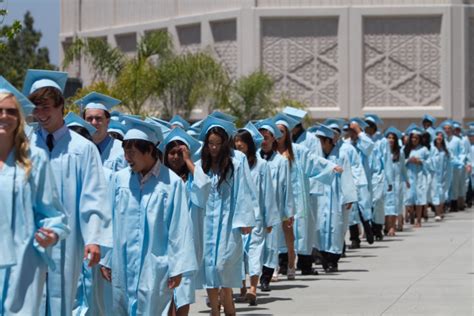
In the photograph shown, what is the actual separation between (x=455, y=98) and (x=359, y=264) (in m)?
26.6

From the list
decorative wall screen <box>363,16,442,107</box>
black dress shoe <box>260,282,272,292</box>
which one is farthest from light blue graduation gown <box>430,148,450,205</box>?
black dress shoe <box>260,282,272,292</box>

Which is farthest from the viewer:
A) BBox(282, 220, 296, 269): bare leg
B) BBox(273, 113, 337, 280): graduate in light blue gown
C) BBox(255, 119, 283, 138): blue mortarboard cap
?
BBox(273, 113, 337, 280): graduate in light blue gown

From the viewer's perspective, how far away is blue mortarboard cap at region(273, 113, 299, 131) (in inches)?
701

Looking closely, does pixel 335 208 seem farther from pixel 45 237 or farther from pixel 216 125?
pixel 45 237

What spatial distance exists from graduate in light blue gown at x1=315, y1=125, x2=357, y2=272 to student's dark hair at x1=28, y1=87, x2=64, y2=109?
406 inches

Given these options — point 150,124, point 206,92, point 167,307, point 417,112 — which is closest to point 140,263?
point 167,307

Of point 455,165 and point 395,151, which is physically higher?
point 395,151

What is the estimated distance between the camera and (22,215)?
8164 mm

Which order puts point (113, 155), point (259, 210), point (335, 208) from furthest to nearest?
point (335, 208), point (259, 210), point (113, 155)

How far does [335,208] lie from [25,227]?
1225 cm

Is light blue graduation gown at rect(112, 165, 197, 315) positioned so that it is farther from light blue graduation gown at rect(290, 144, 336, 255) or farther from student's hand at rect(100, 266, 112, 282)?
light blue graduation gown at rect(290, 144, 336, 255)

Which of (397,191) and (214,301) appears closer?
(214,301)

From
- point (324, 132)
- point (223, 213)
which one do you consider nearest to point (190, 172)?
point (223, 213)

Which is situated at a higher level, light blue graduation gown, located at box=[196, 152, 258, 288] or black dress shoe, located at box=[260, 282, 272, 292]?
light blue graduation gown, located at box=[196, 152, 258, 288]
